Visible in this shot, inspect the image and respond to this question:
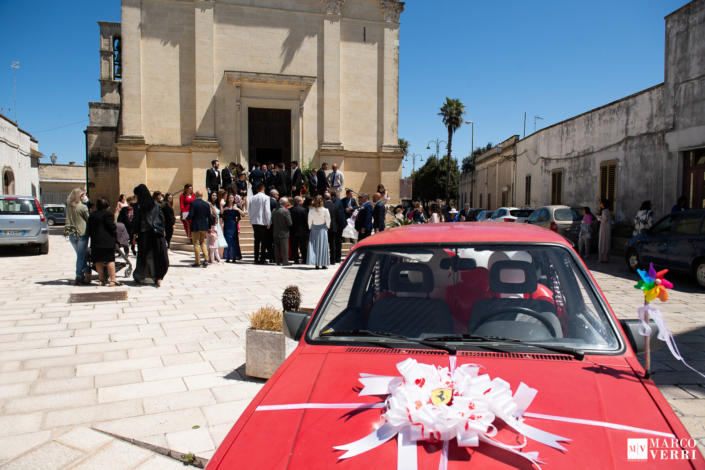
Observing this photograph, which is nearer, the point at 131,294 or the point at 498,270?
the point at 498,270

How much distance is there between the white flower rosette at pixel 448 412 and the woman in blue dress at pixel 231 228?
11.8m

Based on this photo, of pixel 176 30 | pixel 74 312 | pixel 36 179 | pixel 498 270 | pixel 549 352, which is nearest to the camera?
pixel 549 352

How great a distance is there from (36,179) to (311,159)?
2633cm

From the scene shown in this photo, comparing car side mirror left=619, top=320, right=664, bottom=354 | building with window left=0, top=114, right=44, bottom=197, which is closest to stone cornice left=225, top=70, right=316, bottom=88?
building with window left=0, top=114, right=44, bottom=197

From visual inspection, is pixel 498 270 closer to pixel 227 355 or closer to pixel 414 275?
pixel 414 275

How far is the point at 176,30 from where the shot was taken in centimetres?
2041

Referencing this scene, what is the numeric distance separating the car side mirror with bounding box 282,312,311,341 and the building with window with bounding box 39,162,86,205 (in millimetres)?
61979

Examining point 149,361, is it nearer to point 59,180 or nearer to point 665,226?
point 665,226

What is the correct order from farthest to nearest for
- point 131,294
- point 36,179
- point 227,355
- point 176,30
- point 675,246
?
1. point 36,179
2. point 176,30
3. point 675,246
4. point 131,294
5. point 227,355

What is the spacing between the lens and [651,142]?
1650 centimetres

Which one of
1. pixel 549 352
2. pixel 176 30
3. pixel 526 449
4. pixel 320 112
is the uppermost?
pixel 176 30

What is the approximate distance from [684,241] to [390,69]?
52.3ft

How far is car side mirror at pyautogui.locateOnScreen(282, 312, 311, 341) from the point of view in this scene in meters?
2.64

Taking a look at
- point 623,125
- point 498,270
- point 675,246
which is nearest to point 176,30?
point 623,125
